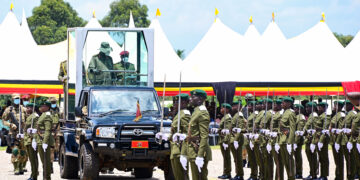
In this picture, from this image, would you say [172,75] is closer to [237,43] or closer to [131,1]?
[237,43]

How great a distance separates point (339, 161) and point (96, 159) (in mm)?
5188

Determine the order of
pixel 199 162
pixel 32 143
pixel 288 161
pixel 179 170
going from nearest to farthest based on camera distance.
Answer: pixel 199 162
pixel 179 170
pixel 288 161
pixel 32 143

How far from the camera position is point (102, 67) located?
760 inches

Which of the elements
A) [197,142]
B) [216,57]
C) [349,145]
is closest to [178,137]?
[197,142]

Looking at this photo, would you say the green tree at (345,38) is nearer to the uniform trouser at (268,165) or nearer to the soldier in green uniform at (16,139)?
the soldier in green uniform at (16,139)

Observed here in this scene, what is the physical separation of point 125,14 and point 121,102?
256 feet

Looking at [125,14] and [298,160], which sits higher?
[125,14]

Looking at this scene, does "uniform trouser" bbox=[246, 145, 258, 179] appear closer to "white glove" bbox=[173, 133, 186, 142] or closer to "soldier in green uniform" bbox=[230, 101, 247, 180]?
"soldier in green uniform" bbox=[230, 101, 247, 180]

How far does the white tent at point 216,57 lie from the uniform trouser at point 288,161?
18658 mm

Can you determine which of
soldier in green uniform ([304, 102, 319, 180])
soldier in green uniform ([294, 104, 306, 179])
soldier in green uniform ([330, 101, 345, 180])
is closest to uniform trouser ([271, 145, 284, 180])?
soldier in green uniform ([294, 104, 306, 179])

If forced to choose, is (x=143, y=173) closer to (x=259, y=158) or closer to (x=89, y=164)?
(x=89, y=164)

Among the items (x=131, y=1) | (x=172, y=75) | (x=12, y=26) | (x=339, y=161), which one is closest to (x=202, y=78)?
(x=172, y=75)

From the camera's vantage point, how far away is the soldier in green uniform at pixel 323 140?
1747 cm

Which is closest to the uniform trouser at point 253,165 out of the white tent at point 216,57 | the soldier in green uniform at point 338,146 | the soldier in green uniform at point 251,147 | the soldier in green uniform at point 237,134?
the soldier in green uniform at point 251,147
